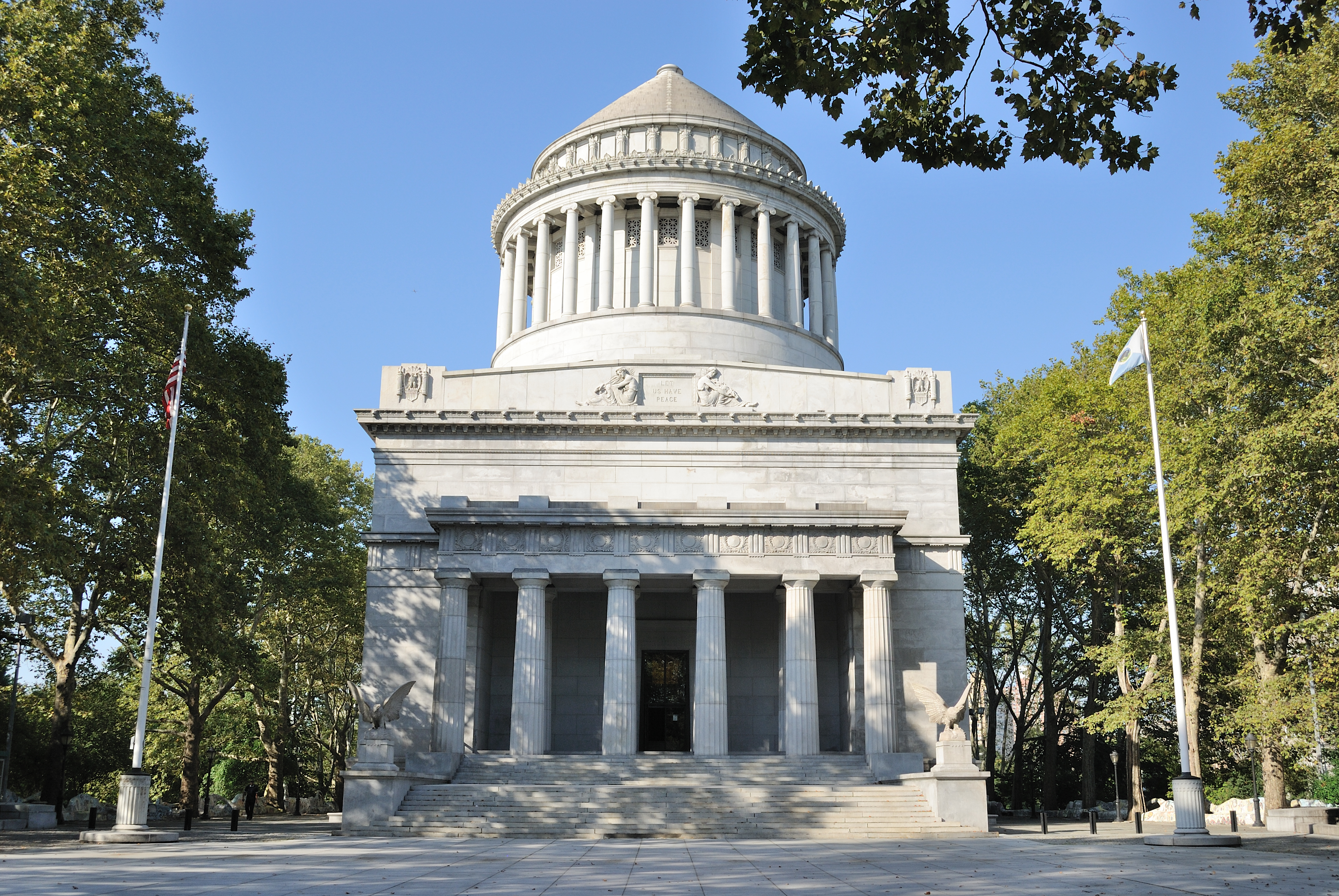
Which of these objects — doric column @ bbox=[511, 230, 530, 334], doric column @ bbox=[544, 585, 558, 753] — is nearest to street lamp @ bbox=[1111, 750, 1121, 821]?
doric column @ bbox=[544, 585, 558, 753]

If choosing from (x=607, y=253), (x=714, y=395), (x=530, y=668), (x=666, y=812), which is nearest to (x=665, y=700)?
(x=530, y=668)

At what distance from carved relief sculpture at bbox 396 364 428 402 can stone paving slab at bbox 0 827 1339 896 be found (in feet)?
59.7

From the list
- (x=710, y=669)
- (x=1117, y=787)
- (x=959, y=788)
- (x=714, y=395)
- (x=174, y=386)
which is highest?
(x=714, y=395)

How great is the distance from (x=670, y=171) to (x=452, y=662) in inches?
1013

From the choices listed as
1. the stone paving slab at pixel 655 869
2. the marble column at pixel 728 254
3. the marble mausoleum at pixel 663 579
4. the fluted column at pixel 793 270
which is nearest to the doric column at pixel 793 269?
the fluted column at pixel 793 270

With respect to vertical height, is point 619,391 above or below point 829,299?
below

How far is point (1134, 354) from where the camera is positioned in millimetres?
25906

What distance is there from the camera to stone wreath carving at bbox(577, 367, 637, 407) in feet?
123

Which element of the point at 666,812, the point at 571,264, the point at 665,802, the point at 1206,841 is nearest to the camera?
the point at 1206,841

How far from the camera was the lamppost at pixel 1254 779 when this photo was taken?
30.8 metres

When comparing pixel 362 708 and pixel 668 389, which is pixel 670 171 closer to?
pixel 668 389

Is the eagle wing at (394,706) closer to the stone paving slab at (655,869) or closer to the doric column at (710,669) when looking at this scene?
the stone paving slab at (655,869)

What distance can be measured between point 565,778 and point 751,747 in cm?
848

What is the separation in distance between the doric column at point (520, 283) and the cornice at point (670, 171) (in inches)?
70.4
